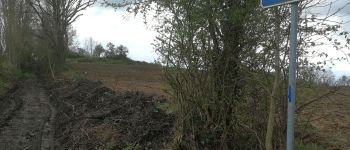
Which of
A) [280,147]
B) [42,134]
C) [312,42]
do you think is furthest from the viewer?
[42,134]

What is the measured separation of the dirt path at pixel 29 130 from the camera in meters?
12.9

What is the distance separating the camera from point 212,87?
8.18 metres

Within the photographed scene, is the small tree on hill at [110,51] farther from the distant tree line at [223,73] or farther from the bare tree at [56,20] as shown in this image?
the distant tree line at [223,73]

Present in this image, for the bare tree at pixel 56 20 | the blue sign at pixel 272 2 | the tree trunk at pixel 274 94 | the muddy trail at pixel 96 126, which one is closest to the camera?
the blue sign at pixel 272 2

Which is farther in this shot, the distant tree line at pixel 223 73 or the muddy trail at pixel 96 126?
the muddy trail at pixel 96 126

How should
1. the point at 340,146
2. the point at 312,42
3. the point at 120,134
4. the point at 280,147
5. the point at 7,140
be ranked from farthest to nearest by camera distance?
the point at 7,140 < the point at 120,134 < the point at 340,146 < the point at 280,147 < the point at 312,42

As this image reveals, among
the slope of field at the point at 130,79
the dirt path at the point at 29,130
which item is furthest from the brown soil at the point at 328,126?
the dirt path at the point at 29,130

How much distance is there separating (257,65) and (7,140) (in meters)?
8.68

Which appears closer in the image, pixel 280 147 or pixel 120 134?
pixel 280 147

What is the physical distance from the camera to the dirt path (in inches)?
509

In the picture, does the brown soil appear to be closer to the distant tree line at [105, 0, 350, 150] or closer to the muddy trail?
the distant tree line at [105, 0, 350, 150]

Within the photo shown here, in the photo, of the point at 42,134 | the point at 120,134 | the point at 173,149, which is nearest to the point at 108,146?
the point at 120,134

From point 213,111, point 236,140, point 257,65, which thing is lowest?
point 236,140

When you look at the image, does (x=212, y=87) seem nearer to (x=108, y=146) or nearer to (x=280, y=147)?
(x=280, y=147)
